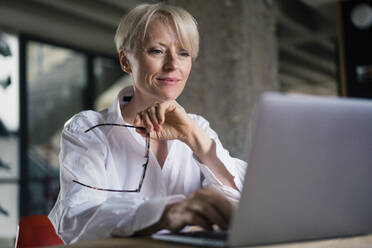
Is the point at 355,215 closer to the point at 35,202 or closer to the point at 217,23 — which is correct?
the point at 217,23

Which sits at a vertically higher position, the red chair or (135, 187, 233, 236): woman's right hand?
(135, 187, 233, 236): woman's right hand

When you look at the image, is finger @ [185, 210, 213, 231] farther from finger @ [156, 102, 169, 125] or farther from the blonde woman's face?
the blonde woman's face

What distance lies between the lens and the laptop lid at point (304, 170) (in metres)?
0.71

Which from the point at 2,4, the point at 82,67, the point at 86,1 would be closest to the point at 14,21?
the point at 2,4

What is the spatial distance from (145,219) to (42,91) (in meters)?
6.55

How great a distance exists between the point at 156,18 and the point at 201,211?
85 centimetres

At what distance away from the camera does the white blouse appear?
104 centimetres

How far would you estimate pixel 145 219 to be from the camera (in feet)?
3.15

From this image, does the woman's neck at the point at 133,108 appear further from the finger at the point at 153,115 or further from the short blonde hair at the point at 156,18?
the finger at the point at 153,115

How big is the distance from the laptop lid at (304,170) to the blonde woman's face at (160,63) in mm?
819

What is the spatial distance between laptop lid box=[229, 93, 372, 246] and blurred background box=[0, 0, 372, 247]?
86.7 inches

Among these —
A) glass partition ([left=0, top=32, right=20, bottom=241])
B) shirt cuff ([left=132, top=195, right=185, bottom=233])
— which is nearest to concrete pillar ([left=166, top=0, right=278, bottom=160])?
shirt cuff ([left=132, top=195, right=185, bottom=233])

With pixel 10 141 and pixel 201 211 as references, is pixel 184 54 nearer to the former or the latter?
pixel 201 211

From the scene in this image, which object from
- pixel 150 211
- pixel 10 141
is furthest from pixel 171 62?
pixel 10 141
